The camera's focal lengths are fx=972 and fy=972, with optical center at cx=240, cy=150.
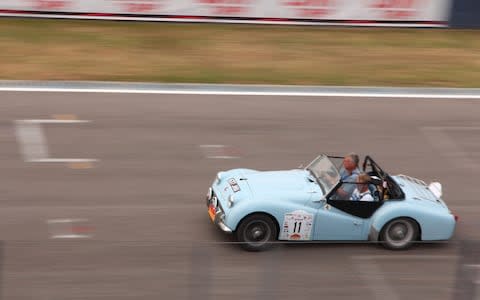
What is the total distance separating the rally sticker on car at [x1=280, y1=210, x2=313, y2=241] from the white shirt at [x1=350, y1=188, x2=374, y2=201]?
692 mm

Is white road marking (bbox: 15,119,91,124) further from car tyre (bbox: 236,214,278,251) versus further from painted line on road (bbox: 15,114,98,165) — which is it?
car tyre (bbox: 236,214,278,251)

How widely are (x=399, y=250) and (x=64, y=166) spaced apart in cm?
591

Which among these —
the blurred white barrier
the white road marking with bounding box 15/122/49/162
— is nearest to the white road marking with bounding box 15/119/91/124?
the white road marking with bounding box 15/122/49/162

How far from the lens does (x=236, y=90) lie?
66.1 ft

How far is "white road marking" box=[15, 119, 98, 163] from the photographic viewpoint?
1602cm

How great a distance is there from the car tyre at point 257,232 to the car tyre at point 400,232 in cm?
148

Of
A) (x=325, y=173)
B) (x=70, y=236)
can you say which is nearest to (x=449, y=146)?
(x=325, y=173)

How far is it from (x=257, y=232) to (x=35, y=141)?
5.98 meters

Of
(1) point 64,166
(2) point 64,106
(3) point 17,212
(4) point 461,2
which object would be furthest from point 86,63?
(4) point 461,2

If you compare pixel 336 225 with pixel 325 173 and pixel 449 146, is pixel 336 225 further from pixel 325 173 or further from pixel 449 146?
pixel 449 146

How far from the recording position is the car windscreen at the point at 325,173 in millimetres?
12953

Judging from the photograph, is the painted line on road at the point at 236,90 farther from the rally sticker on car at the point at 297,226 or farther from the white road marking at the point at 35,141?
the rally sticker on car at the point at 297,226

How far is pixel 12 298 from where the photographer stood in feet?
30.2

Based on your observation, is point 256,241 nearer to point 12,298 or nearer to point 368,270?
point 368,270
